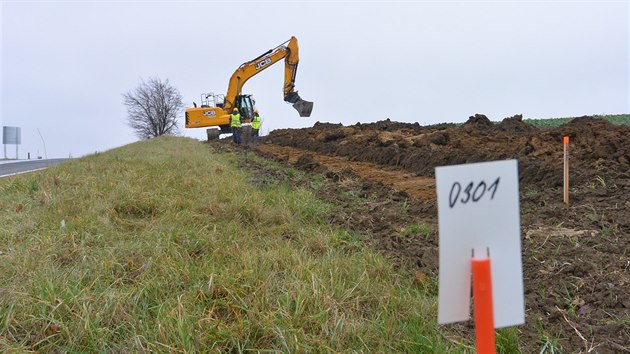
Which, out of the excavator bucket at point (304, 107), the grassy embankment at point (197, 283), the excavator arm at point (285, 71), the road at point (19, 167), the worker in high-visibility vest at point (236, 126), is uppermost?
the excavator arm at point (285, 71)

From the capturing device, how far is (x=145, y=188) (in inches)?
233

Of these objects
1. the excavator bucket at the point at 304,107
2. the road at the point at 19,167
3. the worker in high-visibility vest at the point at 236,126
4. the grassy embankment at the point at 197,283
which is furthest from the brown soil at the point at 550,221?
the road at the point at 19,167

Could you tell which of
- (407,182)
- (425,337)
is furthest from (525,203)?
(425,337)

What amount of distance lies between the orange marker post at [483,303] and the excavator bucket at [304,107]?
18.0 m

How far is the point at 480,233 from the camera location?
4.27 ft

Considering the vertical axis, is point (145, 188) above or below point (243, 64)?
below

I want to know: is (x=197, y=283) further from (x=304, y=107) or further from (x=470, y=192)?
(x=304, y=107)

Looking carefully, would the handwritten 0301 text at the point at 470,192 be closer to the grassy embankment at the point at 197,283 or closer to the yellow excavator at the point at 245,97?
the grassy embankment at the point at 197,283

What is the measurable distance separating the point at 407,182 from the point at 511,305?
6034 mm

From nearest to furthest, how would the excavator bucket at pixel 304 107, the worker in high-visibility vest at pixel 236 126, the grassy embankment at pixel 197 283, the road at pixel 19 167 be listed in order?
the grassy embankment at pixel 197 283
the road at pixel 19 167
the excavator bucket at pixel 304 107
the worker in high-visibility vest at pixel 236 126

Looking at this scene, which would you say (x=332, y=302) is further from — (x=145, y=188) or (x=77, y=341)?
(x=145, y=188)

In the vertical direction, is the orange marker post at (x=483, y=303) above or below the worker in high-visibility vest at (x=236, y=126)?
below

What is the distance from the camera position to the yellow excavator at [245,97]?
63.3ft

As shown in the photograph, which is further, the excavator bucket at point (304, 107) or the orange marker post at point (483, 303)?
the excavator bucket at point (304, 107)
